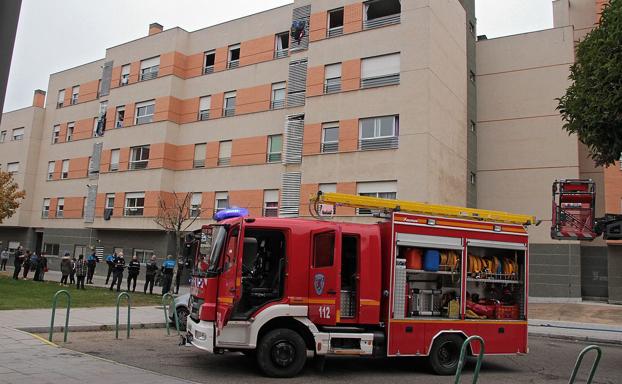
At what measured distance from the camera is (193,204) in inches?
1243

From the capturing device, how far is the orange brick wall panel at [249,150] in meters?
29.2

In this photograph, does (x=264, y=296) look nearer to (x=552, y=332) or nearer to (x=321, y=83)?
(x=552, y=332)

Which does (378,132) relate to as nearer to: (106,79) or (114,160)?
(114,160)

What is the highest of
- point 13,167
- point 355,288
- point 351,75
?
point 351,75

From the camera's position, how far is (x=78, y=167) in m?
39.2

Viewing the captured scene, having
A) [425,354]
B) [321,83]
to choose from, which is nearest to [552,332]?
[425,354]

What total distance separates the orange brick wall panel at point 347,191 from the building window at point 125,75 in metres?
18.6

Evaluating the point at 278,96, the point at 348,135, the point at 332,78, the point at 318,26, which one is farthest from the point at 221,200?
the point at 318,26

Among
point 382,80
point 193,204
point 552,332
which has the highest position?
point 382,80

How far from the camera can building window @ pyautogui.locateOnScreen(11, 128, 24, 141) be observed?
145ft

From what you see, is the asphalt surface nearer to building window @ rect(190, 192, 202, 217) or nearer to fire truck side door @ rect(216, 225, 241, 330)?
fire truck side door @ rect(216, 225, 241, 330)

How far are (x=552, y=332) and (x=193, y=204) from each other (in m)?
21.1

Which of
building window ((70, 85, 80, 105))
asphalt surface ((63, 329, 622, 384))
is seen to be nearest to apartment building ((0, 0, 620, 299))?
building window ((70, 85, 80, 105))

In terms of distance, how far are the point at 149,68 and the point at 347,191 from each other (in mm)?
17468
